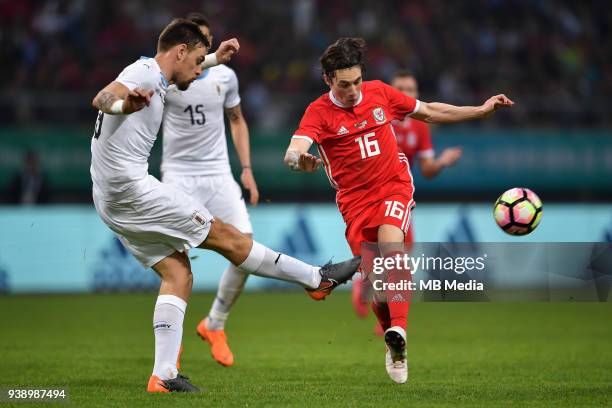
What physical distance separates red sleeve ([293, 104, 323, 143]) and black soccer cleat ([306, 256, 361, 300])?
3.04ft

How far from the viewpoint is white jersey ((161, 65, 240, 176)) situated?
8.47m

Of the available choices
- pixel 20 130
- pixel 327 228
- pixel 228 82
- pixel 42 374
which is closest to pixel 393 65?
pixel 327 228

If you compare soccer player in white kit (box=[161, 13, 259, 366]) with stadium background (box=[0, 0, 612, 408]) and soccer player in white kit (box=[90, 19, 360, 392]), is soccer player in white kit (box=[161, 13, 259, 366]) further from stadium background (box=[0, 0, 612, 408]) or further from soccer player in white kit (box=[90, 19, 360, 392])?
soccer player in white kit (box=[90, 19, 360, 392])

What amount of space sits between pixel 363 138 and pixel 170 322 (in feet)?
6.57

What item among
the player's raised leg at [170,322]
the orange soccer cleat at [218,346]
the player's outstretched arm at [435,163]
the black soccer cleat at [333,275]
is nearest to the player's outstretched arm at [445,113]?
the black soccer cleat at [333,275]

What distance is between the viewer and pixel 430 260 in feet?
21.0

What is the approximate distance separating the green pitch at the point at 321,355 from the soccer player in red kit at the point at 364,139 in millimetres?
735

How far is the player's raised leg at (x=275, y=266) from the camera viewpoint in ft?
21.9

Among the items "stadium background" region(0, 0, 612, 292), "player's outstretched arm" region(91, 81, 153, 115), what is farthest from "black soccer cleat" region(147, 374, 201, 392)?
"stadium background" region(0, 0, 612, 292)

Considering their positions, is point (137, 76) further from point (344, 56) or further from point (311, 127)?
point (344, 56)

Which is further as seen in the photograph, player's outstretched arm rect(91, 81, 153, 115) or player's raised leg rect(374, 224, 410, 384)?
player's raised leg rect(374, 224, 410, 384)

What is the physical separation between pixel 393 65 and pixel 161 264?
1423 cm

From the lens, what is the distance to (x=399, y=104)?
24.1 ft

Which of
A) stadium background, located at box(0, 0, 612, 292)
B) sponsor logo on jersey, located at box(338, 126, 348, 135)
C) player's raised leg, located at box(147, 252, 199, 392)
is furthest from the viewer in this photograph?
stadium background, located at box(0, 0, 612, 292)
